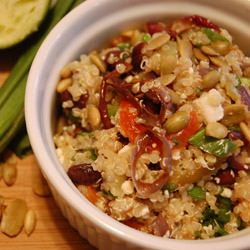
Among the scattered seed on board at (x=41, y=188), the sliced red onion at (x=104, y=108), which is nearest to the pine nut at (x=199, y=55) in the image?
the sliced red onion at (x=104, y=108)

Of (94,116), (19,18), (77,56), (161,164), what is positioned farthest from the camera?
(19,18)

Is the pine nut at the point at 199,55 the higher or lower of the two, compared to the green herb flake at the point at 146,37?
higher

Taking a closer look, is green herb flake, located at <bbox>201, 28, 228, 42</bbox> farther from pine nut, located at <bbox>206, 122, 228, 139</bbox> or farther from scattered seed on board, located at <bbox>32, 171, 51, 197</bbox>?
scattered seed on board, located at <bbox>32, 171, 51, 197</bbox>

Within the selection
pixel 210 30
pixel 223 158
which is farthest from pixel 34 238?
pixel 210 30

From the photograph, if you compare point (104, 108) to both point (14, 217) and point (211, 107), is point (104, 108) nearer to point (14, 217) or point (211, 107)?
point (211, 107)

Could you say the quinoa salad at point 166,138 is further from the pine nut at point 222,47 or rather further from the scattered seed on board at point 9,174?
the scattered seed on board at point 9,174

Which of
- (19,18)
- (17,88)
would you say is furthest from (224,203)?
(19,18)
